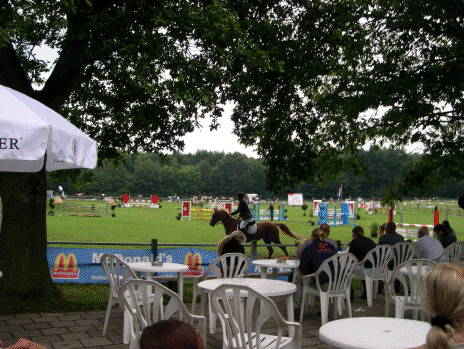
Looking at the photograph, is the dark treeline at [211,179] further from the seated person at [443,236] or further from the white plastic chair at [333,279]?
the white plastic chair at [333,279]

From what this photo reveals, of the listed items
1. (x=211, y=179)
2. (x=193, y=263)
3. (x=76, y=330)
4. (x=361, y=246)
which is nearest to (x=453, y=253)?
(x=361, y=246)

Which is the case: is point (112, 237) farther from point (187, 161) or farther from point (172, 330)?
point (187, 161)

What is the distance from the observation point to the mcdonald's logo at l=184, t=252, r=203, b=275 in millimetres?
10188

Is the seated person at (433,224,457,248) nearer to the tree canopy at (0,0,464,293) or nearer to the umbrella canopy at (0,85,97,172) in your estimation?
the tree canopy at (0,0,464,293)

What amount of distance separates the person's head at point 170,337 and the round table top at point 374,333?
1875mm

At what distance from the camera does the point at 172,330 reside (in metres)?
1.59

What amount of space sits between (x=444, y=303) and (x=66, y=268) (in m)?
9.24

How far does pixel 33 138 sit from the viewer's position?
3.97 m

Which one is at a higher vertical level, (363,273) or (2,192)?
(2,192)

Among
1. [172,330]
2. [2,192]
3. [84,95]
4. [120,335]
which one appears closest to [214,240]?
[84,95]

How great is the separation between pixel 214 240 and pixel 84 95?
11966 millimetres

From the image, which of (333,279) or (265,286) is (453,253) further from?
(265,286)

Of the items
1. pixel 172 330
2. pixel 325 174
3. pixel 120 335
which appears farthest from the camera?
pixel 325 174

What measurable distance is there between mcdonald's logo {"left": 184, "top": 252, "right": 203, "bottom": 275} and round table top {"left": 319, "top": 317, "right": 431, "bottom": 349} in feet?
21.7
